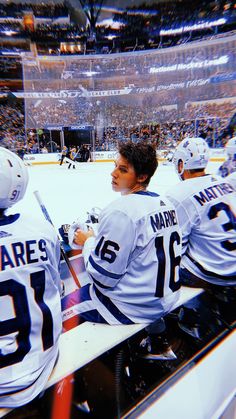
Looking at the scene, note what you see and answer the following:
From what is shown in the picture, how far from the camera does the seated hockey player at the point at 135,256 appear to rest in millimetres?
1258

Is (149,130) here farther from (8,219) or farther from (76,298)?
(8,219)

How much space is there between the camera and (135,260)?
4.31 ft

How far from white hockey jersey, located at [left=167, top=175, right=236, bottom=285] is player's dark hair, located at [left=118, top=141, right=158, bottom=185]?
0.39 meters

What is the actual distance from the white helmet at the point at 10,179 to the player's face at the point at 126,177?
519 mm

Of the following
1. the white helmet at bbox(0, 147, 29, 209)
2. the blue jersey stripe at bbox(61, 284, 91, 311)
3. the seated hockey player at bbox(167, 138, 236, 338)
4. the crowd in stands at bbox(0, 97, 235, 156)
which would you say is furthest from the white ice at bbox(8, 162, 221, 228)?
the crowd in stands at bbox(0, 97, 235, 156)

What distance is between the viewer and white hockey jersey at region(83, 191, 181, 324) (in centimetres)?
125

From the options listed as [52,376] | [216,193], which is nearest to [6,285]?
[52,376]

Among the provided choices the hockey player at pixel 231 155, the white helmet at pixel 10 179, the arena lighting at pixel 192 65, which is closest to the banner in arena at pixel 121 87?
the arena lighting at pixel 192 65

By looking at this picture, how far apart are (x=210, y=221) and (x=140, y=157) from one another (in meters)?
0.61

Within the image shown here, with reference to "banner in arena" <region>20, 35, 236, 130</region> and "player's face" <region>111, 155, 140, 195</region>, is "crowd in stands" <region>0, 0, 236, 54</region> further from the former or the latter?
"player's face" <region>111, 155, 140, 195</region>

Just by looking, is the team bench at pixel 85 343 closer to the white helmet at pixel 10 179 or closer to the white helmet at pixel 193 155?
the white helmet at pixel 10 179

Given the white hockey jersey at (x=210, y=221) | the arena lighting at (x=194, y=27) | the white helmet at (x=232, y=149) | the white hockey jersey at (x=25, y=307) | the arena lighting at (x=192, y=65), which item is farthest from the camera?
the arena lighting at (x=194, y=27)

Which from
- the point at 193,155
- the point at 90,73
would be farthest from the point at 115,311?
the point at 90,73

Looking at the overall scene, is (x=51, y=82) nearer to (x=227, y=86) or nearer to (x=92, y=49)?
(x=92, y=49)
